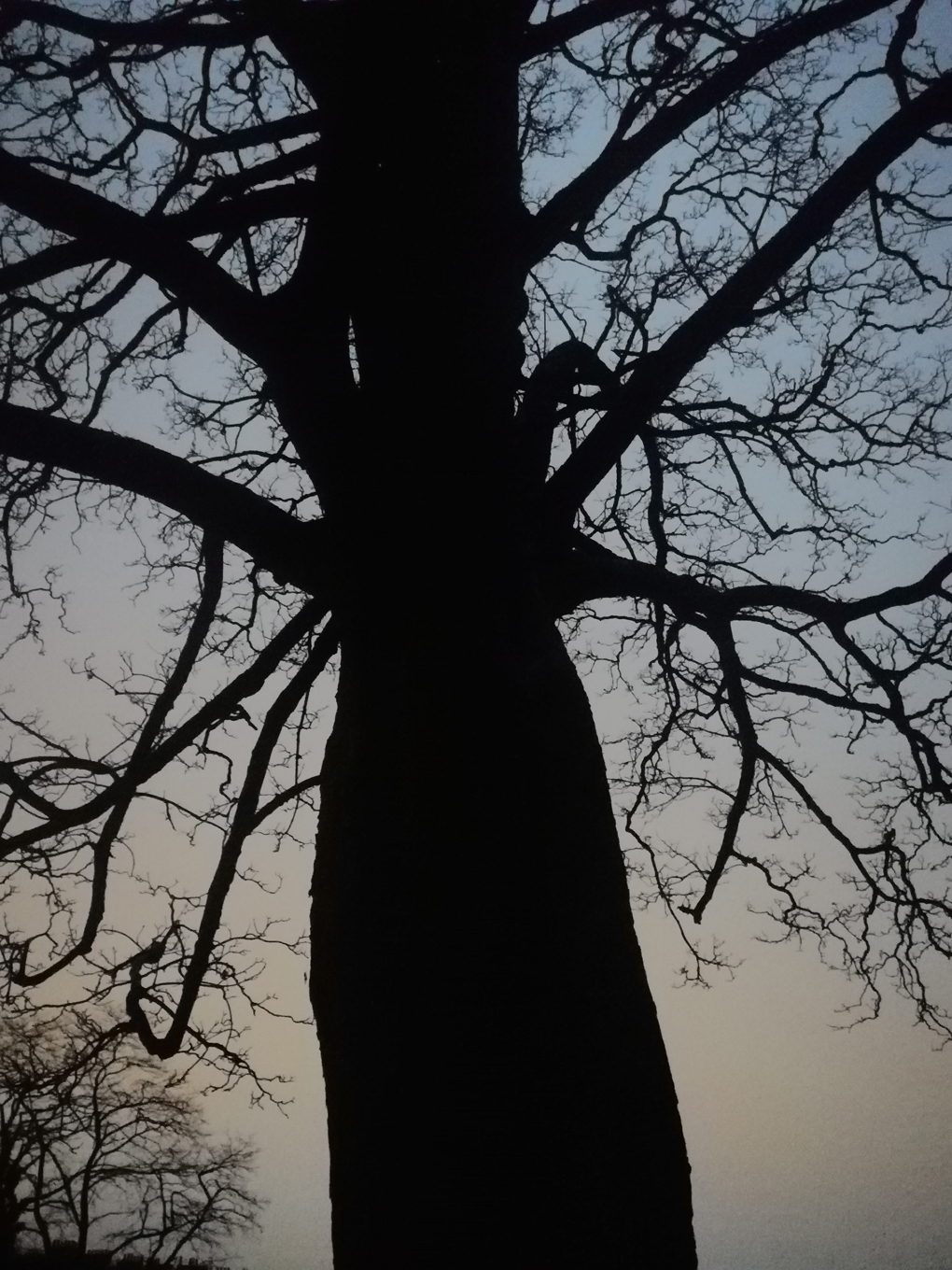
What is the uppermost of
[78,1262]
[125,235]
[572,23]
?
[572,23]

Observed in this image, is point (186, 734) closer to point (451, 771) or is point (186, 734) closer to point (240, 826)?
point (240, 826)

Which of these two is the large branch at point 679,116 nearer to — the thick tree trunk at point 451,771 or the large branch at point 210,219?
the thick tree trunk at point 451,771

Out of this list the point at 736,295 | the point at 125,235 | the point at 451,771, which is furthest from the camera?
the point at 736,295

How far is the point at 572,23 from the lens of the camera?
4660 mm

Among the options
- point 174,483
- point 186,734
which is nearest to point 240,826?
point 186,734

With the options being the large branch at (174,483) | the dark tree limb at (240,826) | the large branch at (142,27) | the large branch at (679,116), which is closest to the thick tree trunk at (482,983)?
the large branch at (174,483)

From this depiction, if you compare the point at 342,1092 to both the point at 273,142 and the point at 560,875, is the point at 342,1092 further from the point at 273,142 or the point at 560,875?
the point at 273,142

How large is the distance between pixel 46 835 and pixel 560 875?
2465 mm

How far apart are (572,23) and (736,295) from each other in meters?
2.00

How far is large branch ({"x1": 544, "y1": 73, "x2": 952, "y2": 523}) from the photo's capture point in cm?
356

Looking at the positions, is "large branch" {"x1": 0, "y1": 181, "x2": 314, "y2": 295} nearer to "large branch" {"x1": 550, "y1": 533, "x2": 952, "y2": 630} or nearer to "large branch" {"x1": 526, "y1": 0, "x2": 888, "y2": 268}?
"large branch" {"x1": 526, "y1": 0, "x2": 888, "y2": 268}

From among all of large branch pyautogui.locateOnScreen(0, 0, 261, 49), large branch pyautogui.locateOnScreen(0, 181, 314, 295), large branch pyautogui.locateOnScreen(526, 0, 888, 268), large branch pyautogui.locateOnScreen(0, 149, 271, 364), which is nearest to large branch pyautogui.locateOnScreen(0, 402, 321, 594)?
large branch pyautogui.locateOnScreen(0, 149, 271, 364)

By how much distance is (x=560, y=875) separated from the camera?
261 cm

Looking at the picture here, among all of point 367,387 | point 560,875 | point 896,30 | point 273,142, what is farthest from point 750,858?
point 273,142
